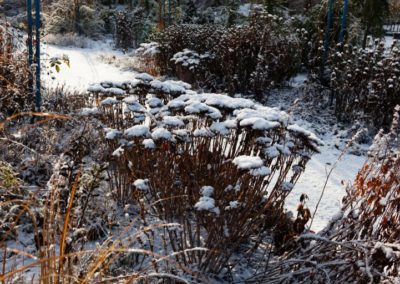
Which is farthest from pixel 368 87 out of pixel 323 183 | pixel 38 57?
pixel 38 57

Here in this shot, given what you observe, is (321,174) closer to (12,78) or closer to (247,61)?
(247,61)

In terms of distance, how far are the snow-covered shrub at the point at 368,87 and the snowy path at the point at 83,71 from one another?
4.47 metres

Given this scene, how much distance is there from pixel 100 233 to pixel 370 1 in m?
10.0

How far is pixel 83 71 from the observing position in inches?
385

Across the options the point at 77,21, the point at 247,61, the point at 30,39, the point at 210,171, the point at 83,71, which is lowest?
the point at 83,71

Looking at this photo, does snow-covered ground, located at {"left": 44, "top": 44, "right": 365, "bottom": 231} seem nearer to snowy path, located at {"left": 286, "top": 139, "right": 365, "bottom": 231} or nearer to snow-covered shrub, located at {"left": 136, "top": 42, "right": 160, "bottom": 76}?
snowy path, located at {"left": 286, "top": 139, "right": 365, "bottom": 231}

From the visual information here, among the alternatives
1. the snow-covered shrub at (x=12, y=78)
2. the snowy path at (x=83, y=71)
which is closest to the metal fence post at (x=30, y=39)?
the snow-covered shrub at (x=12, y=78)

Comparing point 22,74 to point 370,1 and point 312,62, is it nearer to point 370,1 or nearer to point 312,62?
point 312,62

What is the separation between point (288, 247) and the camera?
9.63 feet

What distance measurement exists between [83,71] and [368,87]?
6373mm

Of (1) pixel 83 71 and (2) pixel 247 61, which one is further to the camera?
(1) pixel 83 71

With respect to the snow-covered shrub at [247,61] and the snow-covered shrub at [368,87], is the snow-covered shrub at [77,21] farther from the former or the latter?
the snow-covered shrub at [368,87]

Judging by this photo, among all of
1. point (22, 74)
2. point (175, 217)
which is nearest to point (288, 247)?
point (175, 217)

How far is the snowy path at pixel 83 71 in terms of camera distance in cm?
820
